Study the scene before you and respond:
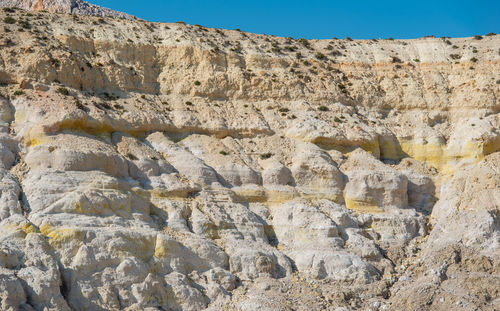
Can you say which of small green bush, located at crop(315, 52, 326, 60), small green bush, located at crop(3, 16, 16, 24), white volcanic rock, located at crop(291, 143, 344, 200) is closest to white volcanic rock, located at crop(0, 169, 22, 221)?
small green bush, located at crop(3, 16, 16, 24)

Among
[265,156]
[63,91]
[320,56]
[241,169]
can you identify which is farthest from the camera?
[320,56]

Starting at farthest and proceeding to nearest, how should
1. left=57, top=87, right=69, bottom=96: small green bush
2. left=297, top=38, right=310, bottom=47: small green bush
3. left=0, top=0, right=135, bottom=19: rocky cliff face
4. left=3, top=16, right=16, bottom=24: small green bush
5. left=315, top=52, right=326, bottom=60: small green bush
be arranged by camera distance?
left=0, top=0, right=135, bottom=19: rocky cliff face, left=297, top=38, right=310, bottom=47: small green bush, left=315, top=52, right=326, bottom=60: small green bush, left=3, top=16, right=16, bottom=24: small green bush, left=57, top=87, right=69, bottom=96: small green bush

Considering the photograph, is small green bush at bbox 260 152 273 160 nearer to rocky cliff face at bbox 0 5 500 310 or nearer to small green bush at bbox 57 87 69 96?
rocky cliff face at bbox 0 5 500 310

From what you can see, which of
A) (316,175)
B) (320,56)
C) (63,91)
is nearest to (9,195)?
(63,91)

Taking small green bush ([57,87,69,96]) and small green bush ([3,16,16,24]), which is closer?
small green bush ([57,87,69,96])

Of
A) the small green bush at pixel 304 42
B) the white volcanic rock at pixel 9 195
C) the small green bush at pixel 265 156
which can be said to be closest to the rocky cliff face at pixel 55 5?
the small green bush at pixel 304 42

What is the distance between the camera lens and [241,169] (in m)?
34.9

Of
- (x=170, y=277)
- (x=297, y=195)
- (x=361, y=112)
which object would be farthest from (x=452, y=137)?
(x=170, y=277)

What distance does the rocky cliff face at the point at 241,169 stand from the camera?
87.7ft

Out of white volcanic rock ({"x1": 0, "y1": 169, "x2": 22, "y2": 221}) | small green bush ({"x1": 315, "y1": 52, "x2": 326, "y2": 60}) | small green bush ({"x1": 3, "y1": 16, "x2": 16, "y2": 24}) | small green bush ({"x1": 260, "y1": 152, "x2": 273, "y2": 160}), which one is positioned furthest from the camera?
small green bush ({"x1": 315, "y1": 52, "x2": 326, "y2": 60})

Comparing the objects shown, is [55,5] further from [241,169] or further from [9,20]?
[241,169]

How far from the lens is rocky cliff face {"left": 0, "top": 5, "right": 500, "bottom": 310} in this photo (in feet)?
87.7

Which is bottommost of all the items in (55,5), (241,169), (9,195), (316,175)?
(9,195)

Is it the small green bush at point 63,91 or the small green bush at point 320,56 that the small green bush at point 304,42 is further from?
the small green bush at point 63,91
